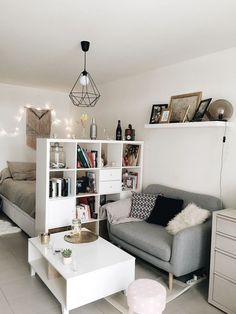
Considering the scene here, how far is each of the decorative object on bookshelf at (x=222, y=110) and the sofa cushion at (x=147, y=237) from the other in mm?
1304

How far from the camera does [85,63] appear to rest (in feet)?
10.7

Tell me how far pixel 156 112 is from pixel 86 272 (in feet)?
7.23

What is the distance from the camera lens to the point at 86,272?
1.99 meters

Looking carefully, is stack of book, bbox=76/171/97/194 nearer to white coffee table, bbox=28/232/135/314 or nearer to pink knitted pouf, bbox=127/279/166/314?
white coffee table, bbox=28/232/135/314

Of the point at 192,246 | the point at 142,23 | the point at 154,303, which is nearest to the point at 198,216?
the point at 192,246

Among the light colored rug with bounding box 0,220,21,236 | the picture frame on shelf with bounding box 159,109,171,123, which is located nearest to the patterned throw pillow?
the picture frame on shelf with bounding box 159,109,171,123

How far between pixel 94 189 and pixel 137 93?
1547 mm

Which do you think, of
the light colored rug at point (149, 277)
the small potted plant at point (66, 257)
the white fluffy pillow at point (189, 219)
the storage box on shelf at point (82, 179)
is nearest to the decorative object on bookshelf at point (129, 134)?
the storage box on shelf at point (82, 179)

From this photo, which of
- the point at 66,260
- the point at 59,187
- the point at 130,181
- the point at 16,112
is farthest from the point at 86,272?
the point at 16,112

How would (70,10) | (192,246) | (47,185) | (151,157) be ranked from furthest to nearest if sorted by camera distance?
1. (151,157)
2. (47,185)
3. (192,246)
4. (70,10)

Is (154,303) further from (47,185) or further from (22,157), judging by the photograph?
(22,157)

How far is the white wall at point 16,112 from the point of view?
487cm

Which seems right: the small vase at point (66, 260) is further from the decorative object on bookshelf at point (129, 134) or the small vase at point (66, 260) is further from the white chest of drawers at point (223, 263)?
the decorative object on bookshelf at point (129, 134)

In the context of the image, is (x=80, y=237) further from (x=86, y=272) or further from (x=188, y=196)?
(x=188, y=196)
